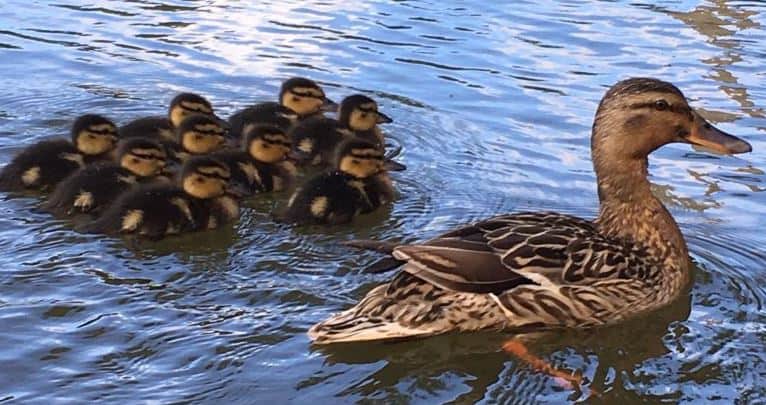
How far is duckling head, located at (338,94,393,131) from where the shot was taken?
20.0ft

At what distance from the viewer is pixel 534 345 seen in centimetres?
394

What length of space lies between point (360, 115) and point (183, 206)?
1.37 metres

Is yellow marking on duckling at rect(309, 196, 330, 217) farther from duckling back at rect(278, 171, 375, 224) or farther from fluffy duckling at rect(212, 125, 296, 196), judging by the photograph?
fluffy duckling at rect(212, 125, 296, 196)

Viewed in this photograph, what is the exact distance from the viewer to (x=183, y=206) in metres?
4.99

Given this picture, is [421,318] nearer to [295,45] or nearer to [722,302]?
[722,302]

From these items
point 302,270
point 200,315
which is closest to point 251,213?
point 302,270

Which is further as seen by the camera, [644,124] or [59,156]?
[59,156]

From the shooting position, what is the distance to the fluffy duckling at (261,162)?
5527 mm

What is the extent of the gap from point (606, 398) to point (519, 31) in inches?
192

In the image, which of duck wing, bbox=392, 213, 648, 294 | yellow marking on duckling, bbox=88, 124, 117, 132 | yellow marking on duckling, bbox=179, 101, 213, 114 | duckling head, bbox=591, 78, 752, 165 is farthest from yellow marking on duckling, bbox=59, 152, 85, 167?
duckling head, bbox=591, 78, 752, 165

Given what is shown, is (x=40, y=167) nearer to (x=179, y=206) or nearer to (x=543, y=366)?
(x=179, y=206)

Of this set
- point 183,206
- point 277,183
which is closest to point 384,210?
point 277,183

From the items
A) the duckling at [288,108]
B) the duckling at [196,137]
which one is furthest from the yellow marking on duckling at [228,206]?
the duckling at [288,108]

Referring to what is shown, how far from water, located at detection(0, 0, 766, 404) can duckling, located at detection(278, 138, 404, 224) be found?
81 mm
